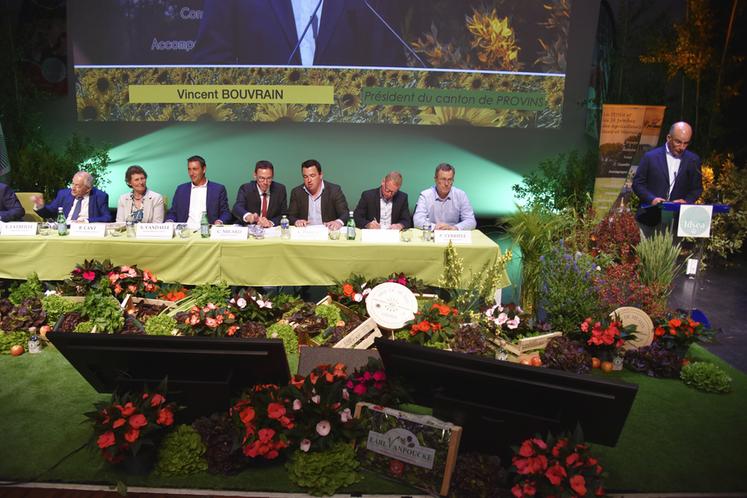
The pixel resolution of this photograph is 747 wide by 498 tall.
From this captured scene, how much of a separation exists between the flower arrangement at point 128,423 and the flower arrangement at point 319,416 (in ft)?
1.55

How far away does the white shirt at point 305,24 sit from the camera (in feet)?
20.9

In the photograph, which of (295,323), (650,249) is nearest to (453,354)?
(295,323)

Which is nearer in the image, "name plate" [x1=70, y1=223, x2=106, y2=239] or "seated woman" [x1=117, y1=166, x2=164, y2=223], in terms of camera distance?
"name plate" [x1=70, y1=223, x2=106, y2=239]

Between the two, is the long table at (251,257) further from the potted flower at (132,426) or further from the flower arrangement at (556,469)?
the flower arrangement at (556,469)

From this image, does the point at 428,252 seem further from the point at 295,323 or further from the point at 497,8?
the point at 497,8

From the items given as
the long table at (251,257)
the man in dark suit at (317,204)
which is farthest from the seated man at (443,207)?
the long table at (251,257)

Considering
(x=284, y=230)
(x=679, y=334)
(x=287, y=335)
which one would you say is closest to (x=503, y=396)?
(x=287, y=335)

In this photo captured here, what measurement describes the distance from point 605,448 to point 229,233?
8.61ft

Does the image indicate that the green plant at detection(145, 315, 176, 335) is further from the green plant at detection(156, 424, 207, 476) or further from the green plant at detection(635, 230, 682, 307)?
the green plant at detection(635, 230, 682, 307)

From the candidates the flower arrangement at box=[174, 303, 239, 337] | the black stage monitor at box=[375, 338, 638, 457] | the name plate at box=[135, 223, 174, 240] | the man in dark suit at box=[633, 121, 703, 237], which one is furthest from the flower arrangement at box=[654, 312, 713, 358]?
the name plate at box=[135, 223, 174, 240]

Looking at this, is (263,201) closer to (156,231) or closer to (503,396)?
(156,231)

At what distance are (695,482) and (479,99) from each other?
195 inches

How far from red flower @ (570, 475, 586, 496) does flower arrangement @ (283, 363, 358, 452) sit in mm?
794

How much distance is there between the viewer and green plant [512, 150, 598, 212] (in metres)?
6.51
